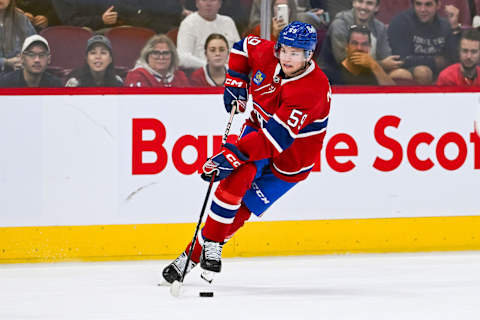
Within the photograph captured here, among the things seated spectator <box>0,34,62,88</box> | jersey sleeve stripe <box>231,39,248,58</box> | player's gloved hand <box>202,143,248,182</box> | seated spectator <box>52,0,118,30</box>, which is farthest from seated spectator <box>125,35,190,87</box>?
player's gloved hand <box>202,143,248,182</box>

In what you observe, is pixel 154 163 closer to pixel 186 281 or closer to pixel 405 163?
pixel 186 281

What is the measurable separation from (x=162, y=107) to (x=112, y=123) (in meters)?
0.26

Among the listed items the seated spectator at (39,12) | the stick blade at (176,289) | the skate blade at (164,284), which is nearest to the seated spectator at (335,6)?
the seated spectator at (39,12)

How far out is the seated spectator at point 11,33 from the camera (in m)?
4.54

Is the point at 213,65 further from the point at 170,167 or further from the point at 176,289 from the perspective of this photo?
the point at 176,289

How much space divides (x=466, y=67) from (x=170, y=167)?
167 cm

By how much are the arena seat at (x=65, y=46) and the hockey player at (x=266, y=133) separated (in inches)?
35.0

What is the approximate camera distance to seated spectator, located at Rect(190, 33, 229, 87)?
4.86m

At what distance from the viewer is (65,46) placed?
15.2 feet

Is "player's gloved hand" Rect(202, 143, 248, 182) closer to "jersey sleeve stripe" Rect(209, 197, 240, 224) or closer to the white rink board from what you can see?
"jersey sleeve stripe" Rect(209, 197, 240, 224)

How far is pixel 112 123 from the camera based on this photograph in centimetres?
471

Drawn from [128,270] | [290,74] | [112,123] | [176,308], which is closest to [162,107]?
[112,123]

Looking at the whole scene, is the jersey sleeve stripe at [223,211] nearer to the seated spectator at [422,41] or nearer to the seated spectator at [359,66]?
the seated spectator at [359,66]

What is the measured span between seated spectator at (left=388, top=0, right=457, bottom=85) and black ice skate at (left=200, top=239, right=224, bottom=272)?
1.75m
